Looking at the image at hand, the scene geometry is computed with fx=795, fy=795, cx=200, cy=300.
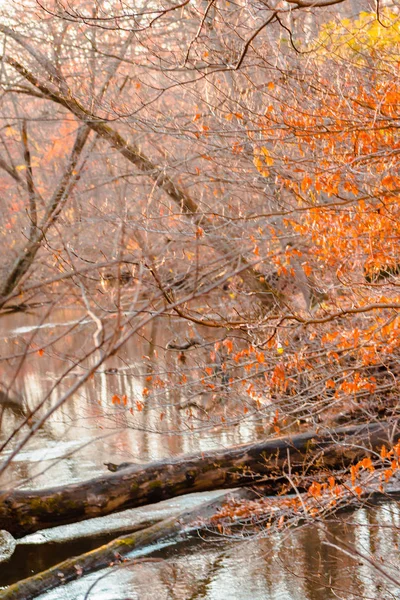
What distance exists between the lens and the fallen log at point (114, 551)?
7034 millimetres

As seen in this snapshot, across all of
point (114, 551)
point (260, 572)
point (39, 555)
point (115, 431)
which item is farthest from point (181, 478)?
point (115, 431)

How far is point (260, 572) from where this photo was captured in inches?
287

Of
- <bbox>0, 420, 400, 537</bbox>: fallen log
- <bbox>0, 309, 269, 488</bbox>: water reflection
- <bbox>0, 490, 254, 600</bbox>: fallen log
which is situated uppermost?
<bbox>0, 309, 269, 488</bbox>: water reflection

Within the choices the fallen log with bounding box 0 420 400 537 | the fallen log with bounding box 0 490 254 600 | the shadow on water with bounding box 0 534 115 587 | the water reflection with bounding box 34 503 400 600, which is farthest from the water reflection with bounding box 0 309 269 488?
the water reflection with bounding box 34 503 400 600

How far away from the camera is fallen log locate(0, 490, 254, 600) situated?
7.03 m

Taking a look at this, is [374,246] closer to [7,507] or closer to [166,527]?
[166,527]

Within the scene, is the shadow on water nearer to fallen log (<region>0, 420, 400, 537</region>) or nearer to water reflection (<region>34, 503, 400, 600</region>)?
fallen log (<region>0, 420, 400, 537</region>)

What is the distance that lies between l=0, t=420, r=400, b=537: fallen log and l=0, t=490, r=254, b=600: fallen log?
252 millimetres

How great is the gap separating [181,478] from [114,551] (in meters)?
1.04

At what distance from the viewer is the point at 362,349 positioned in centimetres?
692

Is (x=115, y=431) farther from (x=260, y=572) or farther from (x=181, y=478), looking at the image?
(x=260, y=572)

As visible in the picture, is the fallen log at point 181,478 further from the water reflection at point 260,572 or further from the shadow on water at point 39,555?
the water reflection at point 260,572

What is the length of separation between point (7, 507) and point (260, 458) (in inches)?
104

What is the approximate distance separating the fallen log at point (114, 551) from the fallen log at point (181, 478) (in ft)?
0.83
